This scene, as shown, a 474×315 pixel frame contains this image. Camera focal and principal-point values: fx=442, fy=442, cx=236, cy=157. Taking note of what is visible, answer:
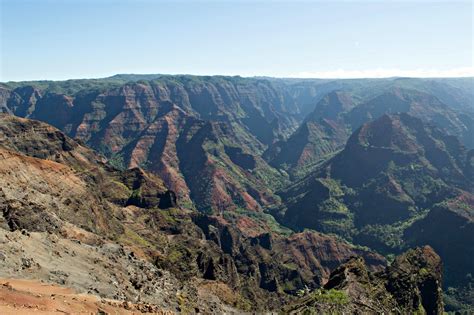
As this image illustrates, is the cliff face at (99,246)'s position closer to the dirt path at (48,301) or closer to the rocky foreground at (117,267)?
the rocky foreground at (117,267)

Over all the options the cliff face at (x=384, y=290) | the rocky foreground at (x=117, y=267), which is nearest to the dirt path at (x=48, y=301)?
the rocky foreground at (x=117, y=267)

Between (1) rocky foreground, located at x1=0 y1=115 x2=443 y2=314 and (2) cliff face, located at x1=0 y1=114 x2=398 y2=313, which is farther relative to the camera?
(2) cliff face, located at x1=0 y1=114 x2=398 y2=313

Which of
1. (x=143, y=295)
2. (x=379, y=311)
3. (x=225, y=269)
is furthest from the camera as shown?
(x=225, y=269)

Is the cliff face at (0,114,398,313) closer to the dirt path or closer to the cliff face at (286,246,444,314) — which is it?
the dirt path

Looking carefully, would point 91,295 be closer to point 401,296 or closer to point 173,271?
point 173,271

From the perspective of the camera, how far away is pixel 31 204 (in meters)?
86.9

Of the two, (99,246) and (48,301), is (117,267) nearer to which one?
(99,246)

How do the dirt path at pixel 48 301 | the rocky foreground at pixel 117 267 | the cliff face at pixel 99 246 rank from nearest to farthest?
the dirt path at pixel 48 301
the rocky foreground at pixel 117 267
the cliff face at pixel 99 246

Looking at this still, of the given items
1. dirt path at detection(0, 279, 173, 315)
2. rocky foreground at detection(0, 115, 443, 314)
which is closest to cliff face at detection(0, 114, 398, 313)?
rocky foreground at detection(0, 115, 443, 314)

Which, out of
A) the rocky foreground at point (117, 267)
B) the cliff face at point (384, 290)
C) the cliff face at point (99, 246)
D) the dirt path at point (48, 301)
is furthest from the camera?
the cliff face at point (384, 290)

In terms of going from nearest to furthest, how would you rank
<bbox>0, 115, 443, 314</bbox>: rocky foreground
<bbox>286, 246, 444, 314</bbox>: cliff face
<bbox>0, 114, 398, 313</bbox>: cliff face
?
<bbox>0, 115, 443, 314</bbox>: rocky foreground
<bbox>0, 114, 398, 313</bbox>: cliff face
<bbox>286, 246, 444, 314</bbox>: cliff face

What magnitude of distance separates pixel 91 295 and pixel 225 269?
105m

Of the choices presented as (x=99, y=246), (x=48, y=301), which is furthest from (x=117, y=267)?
(x=48, y=301)

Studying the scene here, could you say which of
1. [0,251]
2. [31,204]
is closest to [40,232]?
[31,204]
